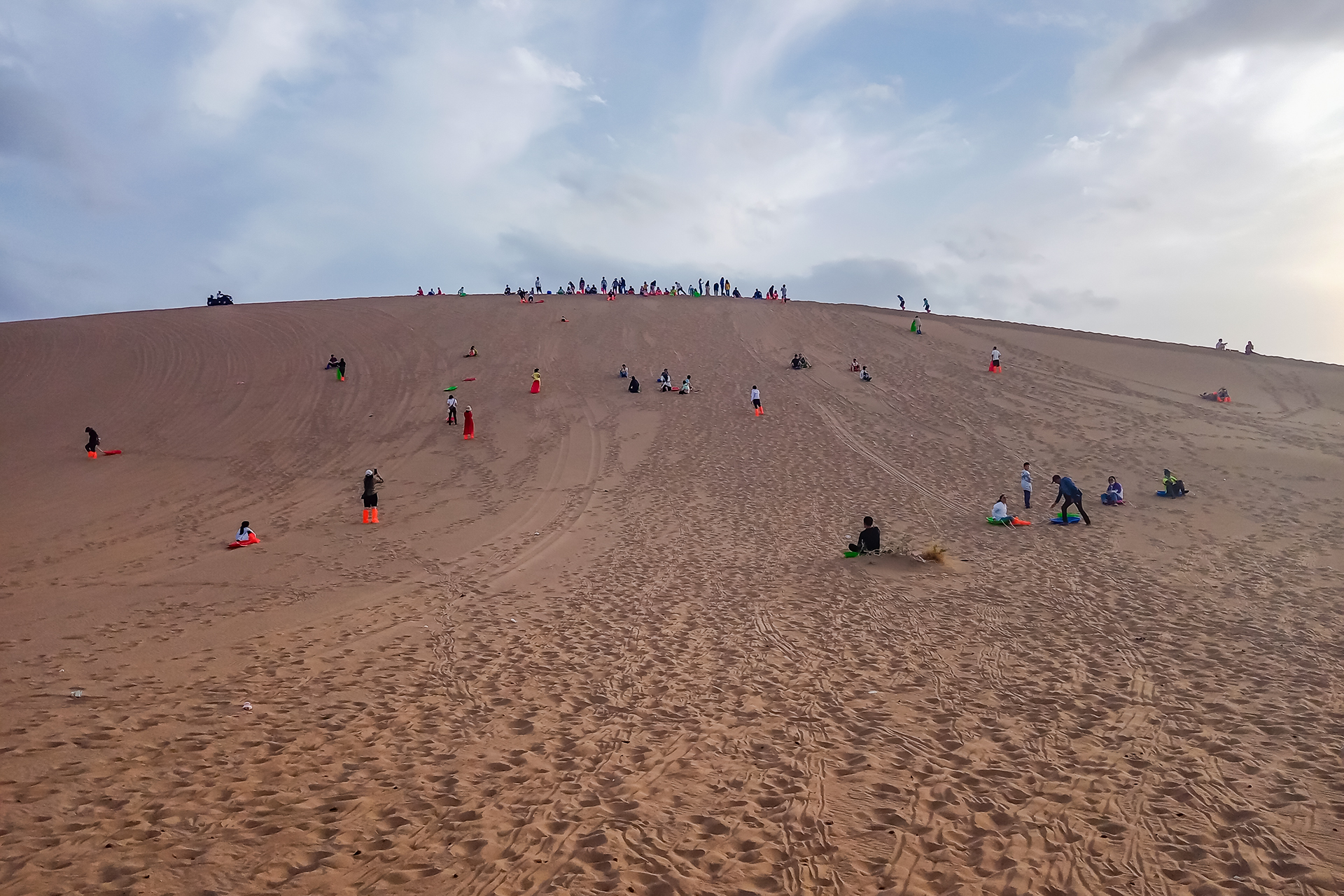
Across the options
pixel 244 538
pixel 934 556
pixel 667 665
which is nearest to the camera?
pixel 667 665

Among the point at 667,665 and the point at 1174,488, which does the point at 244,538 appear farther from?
the point at 1174,488

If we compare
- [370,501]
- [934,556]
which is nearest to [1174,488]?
[934,556]

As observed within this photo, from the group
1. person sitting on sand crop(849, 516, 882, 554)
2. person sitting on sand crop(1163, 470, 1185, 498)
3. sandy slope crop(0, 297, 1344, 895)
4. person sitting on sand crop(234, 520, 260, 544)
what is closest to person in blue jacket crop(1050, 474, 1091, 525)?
sandy slope crop(0, 297, 1344, 895)

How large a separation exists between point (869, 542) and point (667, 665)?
6.50 metres

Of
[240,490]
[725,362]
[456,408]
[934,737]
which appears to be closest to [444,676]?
[934,737]

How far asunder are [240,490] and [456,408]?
9466 mm

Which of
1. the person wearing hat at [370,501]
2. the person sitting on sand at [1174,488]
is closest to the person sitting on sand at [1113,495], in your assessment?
the person sitting on sand at [1174,488]

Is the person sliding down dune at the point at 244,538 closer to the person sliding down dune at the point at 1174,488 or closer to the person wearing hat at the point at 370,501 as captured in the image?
the person wearing hat at the point at 370,501

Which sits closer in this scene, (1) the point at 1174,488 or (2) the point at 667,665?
(2) the point at 667,665

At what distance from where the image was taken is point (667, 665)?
350 inches

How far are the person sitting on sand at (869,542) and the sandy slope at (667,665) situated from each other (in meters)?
1.04

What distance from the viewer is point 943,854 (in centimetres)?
503

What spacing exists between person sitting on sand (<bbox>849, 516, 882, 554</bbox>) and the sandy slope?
104 cm

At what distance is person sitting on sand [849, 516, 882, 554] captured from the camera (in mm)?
13883
